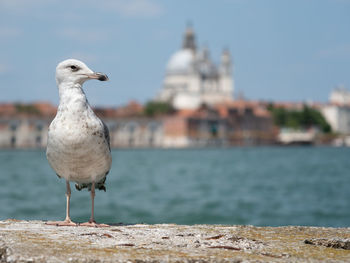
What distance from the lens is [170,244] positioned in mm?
2475

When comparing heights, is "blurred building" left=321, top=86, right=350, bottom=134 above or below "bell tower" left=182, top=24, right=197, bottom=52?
below

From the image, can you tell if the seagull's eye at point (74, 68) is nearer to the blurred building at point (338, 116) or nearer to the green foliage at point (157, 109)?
the green foliage at point (157, 109)

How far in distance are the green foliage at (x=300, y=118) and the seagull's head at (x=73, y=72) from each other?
114m

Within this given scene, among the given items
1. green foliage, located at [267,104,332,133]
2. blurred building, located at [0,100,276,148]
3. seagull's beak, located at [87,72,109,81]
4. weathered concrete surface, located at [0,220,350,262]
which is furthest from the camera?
green foliage, located at [267,104,332,133]

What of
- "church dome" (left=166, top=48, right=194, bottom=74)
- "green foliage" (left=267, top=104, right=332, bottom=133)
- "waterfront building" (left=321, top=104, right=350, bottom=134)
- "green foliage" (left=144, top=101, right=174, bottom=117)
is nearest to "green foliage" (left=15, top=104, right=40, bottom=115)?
"green foliage" (left=144, top=101, right=174, bottom=117)

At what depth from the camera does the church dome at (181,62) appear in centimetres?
12325

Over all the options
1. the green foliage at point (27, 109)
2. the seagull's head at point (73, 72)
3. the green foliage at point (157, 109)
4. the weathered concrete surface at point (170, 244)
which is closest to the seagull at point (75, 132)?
the seagull's head at point (73, 72)

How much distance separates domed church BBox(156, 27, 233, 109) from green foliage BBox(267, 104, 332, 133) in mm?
11073

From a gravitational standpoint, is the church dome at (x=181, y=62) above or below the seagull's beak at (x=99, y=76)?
above

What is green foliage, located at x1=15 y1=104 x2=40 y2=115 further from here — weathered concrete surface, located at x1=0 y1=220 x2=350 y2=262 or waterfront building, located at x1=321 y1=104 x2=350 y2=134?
weathered concrete surface, located at x1=0 y1=220 x2=350 y2=262

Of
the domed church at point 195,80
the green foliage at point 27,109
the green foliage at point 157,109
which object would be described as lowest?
the green foliage at point 27,109

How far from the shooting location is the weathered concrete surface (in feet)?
6.97

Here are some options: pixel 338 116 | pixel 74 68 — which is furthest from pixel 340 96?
pixel 74 68

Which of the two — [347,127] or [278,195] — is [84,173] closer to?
[278,195]
